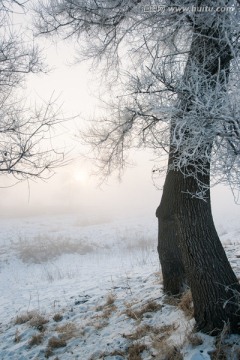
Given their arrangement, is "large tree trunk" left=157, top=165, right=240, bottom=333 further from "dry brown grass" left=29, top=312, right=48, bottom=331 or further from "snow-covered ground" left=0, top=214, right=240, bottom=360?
"dry brown grass" left=29, top=312, right=48, bottom=331

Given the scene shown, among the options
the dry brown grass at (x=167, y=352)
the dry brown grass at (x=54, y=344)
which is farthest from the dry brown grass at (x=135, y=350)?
the dry brown grass at (x=54, y=344)

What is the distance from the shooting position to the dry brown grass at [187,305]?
500 centimetres

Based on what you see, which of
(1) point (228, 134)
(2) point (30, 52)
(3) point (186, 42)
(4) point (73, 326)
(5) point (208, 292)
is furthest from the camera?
(2) point (30, 52)

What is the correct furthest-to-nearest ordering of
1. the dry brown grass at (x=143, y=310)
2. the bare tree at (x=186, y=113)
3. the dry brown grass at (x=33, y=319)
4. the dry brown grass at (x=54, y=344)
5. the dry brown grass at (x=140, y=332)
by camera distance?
the dry brown grass at (x=33, y=319) < the dry brown grass at (x=143, y=310) < the dry brown grass at (x=54, y=344) < the dry brown grass at (x=140, y=332) < the bare tree at (x=186, y=113)

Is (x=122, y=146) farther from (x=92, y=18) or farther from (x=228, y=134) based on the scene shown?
(x=228, y=134)

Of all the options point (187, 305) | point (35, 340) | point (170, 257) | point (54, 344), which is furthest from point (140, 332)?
point (35, 340)

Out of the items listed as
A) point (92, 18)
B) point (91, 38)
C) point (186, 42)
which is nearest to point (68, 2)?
point (92, 18)

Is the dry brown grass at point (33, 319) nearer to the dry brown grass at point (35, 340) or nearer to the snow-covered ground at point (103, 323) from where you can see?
the snow-covered ground at point (103, 323)

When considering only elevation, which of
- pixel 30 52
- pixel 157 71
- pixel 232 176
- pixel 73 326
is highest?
pixel 30 52

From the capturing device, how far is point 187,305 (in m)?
5.25

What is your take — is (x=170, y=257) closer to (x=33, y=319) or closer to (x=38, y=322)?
(x=38, y=322)

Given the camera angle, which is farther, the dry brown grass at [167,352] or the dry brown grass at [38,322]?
the dry brown grass at [38,322]

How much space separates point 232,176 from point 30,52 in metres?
4.81

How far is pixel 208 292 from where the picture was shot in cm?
450
